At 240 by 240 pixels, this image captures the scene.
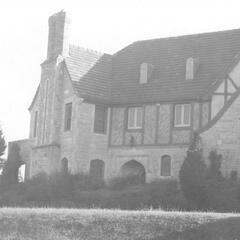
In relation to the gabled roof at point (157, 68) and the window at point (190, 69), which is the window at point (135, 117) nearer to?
the gabled roof at point (157, 68)

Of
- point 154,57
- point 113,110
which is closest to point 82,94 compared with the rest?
point 113,110

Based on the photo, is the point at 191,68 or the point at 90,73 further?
the point at 90,73

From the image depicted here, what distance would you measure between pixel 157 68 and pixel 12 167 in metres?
11.2

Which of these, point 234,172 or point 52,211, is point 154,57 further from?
point 52,211

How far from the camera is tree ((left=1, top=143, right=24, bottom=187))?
141ft

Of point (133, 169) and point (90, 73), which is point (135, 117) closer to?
point (133, 169)

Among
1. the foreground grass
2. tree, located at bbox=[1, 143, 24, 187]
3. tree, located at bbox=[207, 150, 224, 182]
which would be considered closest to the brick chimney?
tree, located at bbox=[1, 143, 24, 187]

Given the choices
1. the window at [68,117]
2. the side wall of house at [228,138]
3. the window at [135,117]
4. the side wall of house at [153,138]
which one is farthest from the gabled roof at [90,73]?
the side wall of house at [228,138]

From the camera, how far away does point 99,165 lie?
41.1 metres

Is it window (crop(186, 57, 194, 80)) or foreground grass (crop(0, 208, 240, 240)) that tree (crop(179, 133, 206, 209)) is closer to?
window (crop(186, 57, 194, 80))

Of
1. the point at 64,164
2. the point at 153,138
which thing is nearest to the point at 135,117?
the point at 153,138

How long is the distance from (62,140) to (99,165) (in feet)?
8.87

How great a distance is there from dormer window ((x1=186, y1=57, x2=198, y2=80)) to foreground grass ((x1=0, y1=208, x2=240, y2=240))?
18.8m

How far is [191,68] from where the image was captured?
3981 centimetres
